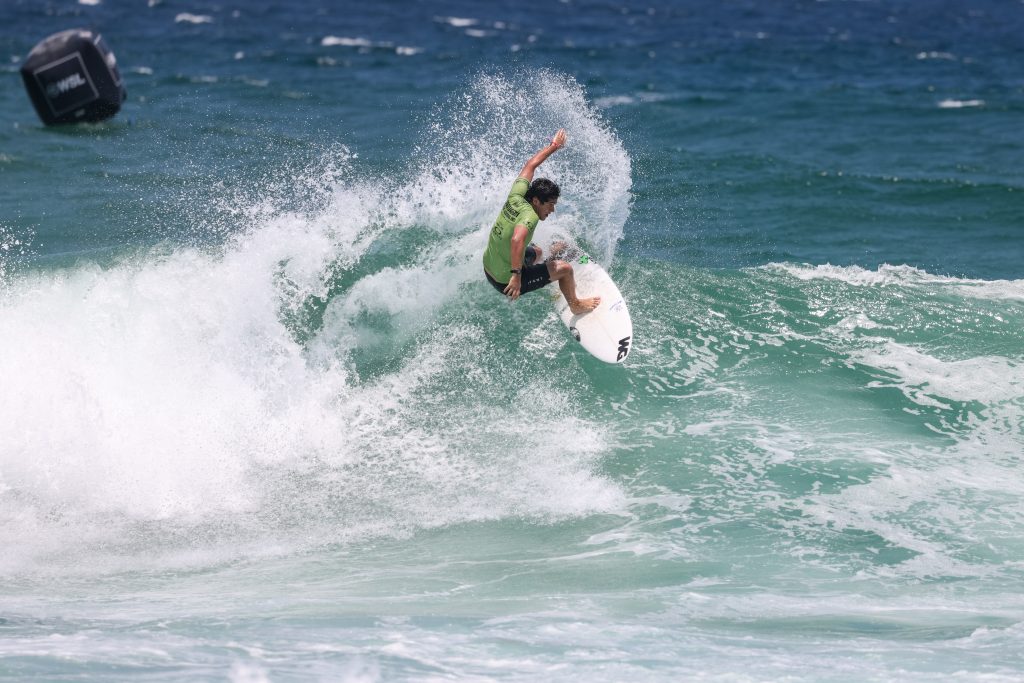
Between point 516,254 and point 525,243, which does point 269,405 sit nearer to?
point 516,254

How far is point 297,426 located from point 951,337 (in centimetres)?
671

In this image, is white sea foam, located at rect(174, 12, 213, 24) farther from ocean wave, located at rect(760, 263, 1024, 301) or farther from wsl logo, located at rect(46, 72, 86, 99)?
wsl logo, located at rect(46, 72, 86, 99)

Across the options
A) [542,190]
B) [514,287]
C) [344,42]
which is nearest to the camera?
[542,190]

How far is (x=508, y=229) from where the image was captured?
9.55 metres

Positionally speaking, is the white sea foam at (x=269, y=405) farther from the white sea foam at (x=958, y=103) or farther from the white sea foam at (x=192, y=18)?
the white sea foam at (x=192, y=18)

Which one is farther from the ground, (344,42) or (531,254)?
(344,42)

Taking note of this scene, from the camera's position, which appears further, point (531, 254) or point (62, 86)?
point (531, 254)

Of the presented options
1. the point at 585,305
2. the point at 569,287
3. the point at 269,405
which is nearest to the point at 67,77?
the point at 269,405

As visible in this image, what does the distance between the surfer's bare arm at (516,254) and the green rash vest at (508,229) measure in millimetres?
62

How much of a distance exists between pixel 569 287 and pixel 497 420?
135 centimetres

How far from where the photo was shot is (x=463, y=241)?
12.3m

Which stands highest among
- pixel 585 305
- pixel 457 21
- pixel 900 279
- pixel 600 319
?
pixel 457 21

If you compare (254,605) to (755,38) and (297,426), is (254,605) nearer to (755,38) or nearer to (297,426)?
(297,426)

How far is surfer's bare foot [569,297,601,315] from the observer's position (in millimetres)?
10484
